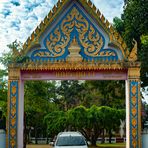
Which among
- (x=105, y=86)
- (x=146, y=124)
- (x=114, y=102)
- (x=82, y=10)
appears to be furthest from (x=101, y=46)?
(x=114, y=102)

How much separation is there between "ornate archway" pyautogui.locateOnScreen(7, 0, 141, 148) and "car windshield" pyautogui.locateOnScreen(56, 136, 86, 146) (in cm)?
159

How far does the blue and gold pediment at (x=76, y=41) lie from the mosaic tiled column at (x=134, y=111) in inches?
42.0

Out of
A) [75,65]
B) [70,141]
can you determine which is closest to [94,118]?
[70,141]

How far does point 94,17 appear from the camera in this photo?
52.6 ft

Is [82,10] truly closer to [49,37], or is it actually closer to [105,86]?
[49,37]

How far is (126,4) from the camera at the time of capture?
68.8ft

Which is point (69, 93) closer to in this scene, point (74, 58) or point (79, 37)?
point (79, 37)

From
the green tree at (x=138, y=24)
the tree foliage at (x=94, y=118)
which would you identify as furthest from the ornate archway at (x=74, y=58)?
the tree foliage at (x=94, y=118)

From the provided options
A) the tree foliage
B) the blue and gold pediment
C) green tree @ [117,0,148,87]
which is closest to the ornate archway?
the blue and gold pediment

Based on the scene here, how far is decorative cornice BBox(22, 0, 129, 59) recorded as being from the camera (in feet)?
52.1

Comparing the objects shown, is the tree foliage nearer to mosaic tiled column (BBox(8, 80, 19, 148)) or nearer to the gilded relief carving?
the gilded relief carving

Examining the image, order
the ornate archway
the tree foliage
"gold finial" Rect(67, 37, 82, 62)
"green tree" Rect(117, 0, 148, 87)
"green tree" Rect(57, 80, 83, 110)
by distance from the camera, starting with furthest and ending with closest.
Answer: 1. "green tree" Rect(57, 80, 83, 110)
2. the tree foliage
3. "green tree" Rect(117, 0, 148, 87)
4. "gold finial" Rect(67, 37, 82, 62)
5. the ornate archway

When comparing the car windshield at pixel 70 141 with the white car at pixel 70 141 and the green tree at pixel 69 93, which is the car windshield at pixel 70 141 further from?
the green tree at pixel 69 93

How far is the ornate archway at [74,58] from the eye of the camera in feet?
50.6
